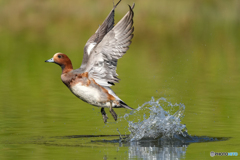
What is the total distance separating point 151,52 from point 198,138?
41.9ft

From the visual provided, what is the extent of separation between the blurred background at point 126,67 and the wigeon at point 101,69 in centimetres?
80

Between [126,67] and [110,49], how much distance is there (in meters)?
9.15

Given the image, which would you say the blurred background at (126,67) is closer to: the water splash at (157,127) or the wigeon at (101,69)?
the water splash at (157,127)

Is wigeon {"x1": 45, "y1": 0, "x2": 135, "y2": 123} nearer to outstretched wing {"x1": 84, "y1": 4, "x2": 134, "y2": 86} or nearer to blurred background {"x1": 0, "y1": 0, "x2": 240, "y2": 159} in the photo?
outstretched wing {"x1": 84, "y1": 4, "x2": 134, "y2": 86}

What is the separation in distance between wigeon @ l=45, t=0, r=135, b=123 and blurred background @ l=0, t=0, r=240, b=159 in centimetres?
80

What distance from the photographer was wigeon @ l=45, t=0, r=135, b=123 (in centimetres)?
820

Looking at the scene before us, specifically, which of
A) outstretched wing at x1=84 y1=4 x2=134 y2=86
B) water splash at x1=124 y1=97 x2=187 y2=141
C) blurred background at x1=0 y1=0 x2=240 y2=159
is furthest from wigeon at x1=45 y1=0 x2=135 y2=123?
blurred background at x1=0 y1=0 x2=240 y2=159

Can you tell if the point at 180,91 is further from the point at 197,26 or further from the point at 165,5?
the point at 197,26

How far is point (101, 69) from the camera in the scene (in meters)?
8.48

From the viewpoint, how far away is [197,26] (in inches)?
1233

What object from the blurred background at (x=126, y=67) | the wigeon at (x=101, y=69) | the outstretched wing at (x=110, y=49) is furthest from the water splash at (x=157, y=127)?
the outstretched wing at (x=110, y=49)

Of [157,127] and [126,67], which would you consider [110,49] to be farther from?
[126,67]

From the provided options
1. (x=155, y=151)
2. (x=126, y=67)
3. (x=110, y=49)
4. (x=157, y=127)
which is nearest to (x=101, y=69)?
(x=110, y=49)

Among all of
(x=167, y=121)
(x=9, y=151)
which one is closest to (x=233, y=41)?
(x=167, y=121)
